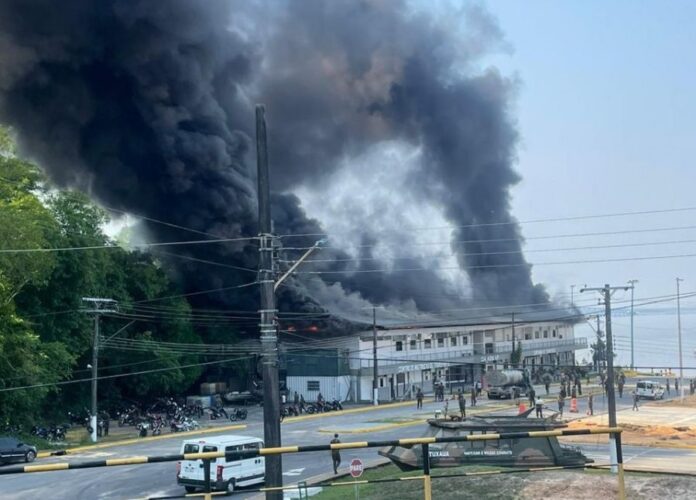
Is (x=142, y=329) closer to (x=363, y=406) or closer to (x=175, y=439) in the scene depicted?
(x=363, y=406)

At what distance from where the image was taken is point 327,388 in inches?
2425

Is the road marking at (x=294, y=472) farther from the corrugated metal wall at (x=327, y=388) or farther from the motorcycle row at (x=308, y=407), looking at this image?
the corrugated metal wall at (x=327, y=388)

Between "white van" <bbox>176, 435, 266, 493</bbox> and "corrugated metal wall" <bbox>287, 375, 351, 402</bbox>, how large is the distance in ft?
114

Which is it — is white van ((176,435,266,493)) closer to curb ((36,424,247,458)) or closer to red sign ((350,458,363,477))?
red sign ((350,458,363,477))

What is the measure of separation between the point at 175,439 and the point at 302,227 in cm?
3536

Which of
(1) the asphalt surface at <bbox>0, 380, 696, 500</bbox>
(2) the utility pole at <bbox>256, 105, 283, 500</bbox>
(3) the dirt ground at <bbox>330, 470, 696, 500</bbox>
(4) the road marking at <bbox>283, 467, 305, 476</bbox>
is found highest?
(2) the utility pole at <bbox>256, 105, 283, 500</bbox>

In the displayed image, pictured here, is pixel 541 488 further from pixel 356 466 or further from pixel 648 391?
pixel 648 391

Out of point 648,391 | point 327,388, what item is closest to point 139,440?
point 327,388

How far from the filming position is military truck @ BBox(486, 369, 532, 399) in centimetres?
6047

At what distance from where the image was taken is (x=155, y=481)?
2784 centimetres

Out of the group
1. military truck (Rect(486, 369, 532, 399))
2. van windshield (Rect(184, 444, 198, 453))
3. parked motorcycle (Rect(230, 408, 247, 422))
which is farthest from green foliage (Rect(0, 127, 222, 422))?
military truck (Rect(486, 369, 532, 399))

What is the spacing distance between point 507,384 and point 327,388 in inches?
521

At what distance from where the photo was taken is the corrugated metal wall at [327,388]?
202 ft

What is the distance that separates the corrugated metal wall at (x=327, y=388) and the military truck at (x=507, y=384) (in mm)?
10621
